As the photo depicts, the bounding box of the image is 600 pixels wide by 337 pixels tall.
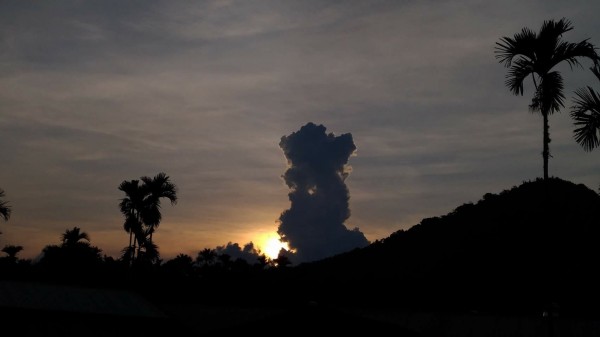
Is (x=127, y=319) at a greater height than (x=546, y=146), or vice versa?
(x=546, y=146)

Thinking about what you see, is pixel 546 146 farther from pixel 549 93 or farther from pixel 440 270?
pixel 440 270

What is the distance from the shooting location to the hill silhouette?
7250 cm

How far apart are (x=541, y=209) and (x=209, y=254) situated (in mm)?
57315

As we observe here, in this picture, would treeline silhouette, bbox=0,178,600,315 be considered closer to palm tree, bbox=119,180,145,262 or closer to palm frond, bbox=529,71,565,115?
palm tree, bbox=119,180,145,262

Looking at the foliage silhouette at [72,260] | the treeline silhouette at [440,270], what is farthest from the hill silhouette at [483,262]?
the foliage silhouette at [72,260]

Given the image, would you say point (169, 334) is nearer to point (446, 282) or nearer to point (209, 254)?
point (446, 282)

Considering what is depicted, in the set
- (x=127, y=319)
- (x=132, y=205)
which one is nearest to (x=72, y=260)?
(x=132, y=205)

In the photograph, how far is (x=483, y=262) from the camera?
8331 centimetres

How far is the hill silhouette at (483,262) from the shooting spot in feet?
238

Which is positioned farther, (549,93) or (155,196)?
(155,196)

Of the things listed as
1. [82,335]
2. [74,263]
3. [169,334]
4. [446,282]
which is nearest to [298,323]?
[82,335]

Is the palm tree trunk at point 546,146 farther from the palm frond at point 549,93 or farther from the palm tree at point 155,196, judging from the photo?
the palm tree at point 155,196

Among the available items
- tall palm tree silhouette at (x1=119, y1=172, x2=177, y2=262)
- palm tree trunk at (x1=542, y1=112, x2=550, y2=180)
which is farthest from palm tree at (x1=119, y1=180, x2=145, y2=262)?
palm tree trunk at (x1=542, y1=112, x2=550, y2=180)

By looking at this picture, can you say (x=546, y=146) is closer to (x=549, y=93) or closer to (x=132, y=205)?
(x=549, y=93)
